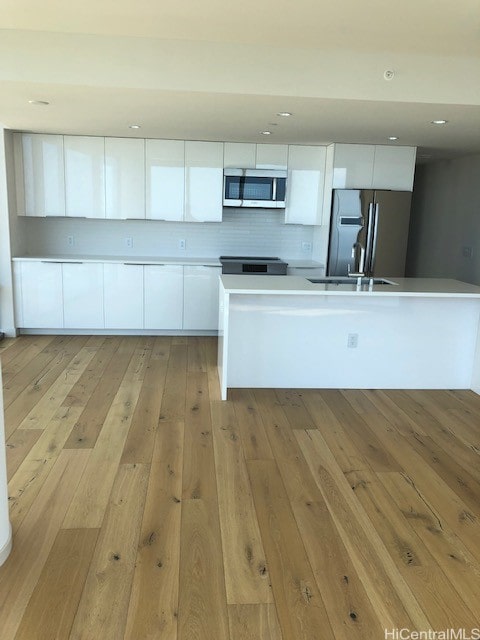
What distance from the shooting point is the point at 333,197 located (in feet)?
18.3

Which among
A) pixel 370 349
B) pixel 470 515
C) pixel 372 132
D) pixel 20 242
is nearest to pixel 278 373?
pixel 370 349

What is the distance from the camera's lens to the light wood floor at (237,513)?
6.11 ft

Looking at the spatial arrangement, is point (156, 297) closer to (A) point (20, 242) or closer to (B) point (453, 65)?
(A) point (20, 242)

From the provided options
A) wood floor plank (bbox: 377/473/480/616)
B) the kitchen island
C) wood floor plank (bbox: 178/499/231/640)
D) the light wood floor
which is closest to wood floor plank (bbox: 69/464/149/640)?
the light wood floor

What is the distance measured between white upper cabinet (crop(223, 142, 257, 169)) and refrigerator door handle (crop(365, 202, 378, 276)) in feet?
4.64

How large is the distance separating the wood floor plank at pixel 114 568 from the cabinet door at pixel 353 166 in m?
3.96

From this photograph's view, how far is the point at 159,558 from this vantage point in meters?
2.13

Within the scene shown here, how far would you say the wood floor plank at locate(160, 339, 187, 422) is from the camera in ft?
12.2

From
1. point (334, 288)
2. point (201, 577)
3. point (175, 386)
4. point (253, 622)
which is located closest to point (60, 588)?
point (201, 577)

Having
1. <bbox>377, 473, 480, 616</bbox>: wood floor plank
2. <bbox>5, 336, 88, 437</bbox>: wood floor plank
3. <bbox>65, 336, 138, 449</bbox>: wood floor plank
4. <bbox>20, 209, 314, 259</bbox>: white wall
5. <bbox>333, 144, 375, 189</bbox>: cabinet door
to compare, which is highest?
<bbox>333, 144, 375, 189</bbox>: cabinet door

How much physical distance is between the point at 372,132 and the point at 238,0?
235 cm

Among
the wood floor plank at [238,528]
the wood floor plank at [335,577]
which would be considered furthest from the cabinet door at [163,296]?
the wood floor plank at [335,577]

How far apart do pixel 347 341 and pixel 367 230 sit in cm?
183

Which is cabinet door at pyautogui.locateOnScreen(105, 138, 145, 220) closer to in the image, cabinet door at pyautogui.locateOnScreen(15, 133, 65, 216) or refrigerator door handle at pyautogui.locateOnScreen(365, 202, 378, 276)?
cabinet door at pyautogui.locateOnScreen(15, 133, 65, 216)
